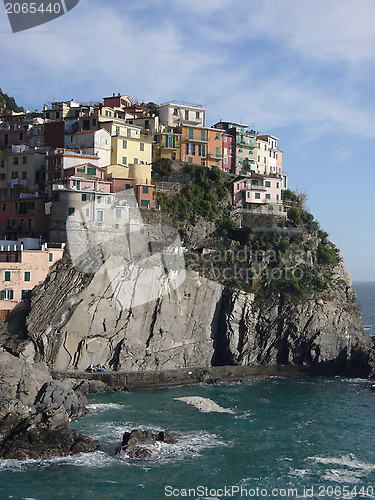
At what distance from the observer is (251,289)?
70.0 m

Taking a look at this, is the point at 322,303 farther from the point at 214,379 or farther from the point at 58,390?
the point at 58,390

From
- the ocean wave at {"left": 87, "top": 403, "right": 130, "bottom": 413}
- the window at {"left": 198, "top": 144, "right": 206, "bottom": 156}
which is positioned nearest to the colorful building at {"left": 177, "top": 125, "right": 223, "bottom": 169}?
the window at {"left": 198, "top": 144, "right": 206, "bottom": 156}

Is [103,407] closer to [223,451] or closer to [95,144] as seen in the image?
[223,451]

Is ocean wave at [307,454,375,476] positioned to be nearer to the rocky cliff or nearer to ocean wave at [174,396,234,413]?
ocean wave at [174,396,234,413]

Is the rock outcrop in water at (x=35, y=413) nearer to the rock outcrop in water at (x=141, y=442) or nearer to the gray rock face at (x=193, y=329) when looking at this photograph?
the rock outcrop in water at (x=141, y=442)

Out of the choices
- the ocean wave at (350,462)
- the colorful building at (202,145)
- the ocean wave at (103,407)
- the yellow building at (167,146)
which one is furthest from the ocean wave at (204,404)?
the colorful building at (202,145)

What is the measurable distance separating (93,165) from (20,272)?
1570 cm

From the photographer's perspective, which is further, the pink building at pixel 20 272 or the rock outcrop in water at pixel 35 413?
the pink building at pixel 20 272

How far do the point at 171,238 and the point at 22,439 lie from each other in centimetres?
3352

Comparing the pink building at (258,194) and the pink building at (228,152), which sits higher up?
the pink building at (228,152)

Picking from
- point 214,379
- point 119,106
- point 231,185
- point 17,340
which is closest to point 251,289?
point 214,379

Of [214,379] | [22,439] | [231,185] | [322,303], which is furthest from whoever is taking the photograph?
[231,185]

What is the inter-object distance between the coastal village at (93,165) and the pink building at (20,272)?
0.09 metres

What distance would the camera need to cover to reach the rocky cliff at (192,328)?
5991 cm
